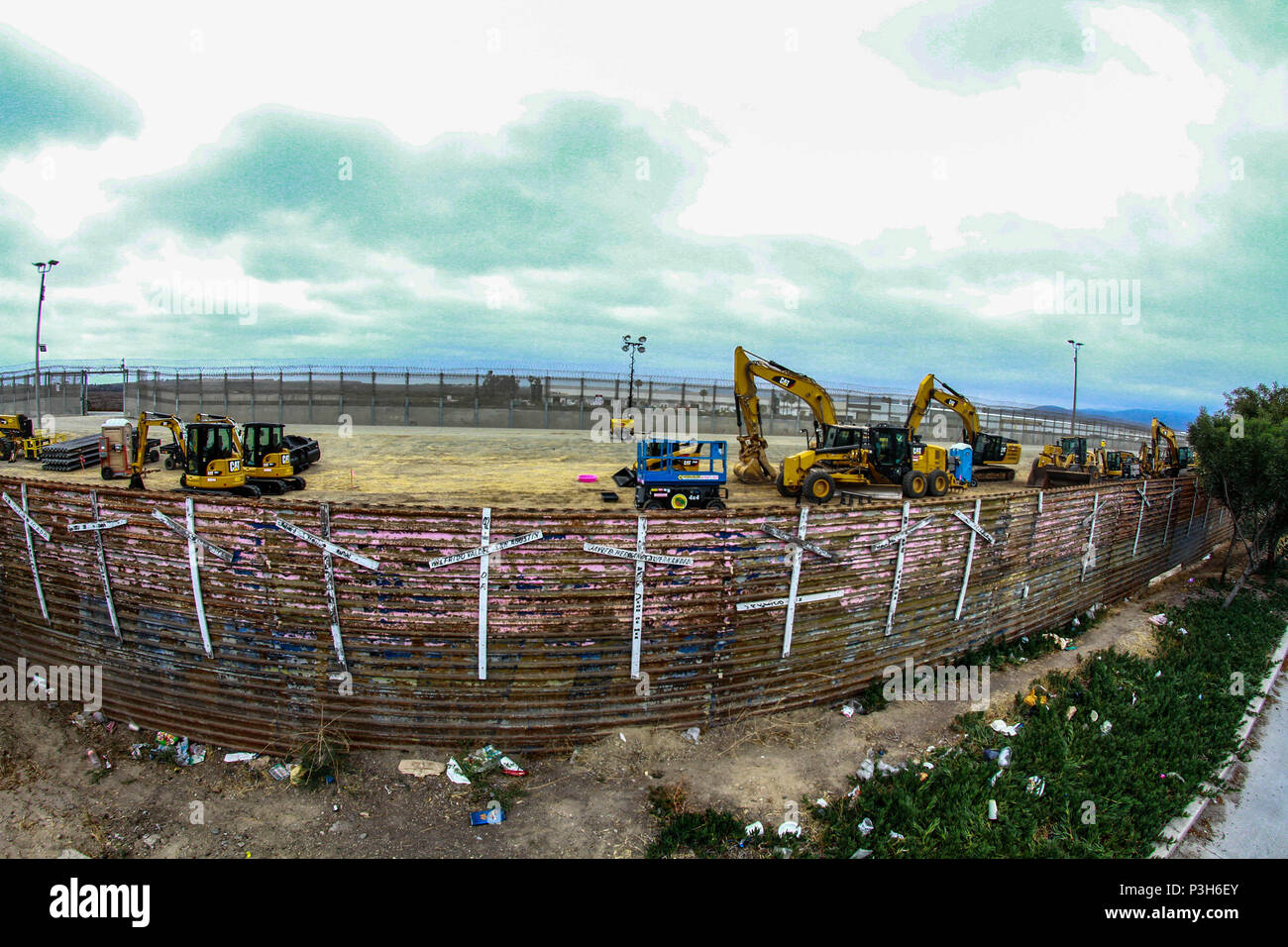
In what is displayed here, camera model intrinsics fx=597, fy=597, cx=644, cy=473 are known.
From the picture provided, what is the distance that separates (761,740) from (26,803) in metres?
8.45

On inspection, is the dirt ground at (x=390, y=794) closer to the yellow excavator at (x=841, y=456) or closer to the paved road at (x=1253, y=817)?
the paved road at (x=1253, y=817)

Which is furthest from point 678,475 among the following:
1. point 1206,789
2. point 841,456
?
point 1206,789

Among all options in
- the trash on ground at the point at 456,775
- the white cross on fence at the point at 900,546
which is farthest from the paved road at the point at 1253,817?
the trash on ground at the point at 456,775

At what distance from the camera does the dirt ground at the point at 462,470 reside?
1931cm

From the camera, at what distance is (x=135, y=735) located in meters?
7.57

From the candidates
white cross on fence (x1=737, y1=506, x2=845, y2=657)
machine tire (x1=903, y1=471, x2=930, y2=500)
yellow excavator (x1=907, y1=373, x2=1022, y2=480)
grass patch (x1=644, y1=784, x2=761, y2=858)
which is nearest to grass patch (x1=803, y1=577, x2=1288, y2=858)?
grass patch (x1=644, y1=784, x2=761, y2=858)

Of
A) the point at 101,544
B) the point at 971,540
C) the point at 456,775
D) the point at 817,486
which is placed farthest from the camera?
the point at 817,486

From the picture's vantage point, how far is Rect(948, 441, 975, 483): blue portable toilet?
2364 centimetres

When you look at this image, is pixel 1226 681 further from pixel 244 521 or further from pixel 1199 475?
pixel 244 521

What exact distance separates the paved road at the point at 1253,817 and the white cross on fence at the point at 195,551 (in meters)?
11.3

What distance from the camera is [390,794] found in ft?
21.1

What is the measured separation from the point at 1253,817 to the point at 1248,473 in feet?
40.0

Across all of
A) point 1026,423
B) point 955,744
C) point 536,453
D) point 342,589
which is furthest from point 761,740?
point 1026,423

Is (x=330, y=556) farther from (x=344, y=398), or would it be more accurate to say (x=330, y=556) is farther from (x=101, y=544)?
(x=344, y=398)
